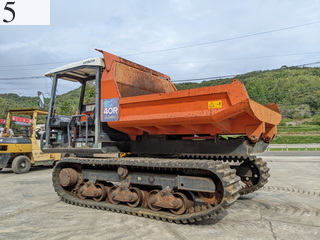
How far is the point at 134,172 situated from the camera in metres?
5.40

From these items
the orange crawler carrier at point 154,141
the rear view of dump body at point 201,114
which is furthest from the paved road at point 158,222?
the rear view of dump body at point 201,114

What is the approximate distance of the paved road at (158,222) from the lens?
13.8ft

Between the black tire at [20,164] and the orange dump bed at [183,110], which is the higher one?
the orange dump bed at [183,110]

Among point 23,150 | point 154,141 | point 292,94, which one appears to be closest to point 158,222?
point 154,141

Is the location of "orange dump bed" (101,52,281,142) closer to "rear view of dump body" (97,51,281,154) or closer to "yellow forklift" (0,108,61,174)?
"rear view of dump body" (97,51,281,154)

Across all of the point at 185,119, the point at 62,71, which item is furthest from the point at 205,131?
the point at 62,71

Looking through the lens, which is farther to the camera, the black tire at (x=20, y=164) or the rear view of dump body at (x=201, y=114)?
the black tire at (x=20, y=164)

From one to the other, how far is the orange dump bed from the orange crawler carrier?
0.02 meters

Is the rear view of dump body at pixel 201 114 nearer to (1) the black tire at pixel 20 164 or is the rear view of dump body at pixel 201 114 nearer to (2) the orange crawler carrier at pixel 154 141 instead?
(2) the orange crawler carrier at pixel 154 141

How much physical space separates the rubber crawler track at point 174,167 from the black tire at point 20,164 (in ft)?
22.4

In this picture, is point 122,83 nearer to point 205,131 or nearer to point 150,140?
point 150,140

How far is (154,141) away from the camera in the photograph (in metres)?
5.66

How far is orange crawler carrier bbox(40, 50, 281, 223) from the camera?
4457 millimetres

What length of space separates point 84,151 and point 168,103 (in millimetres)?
2156
